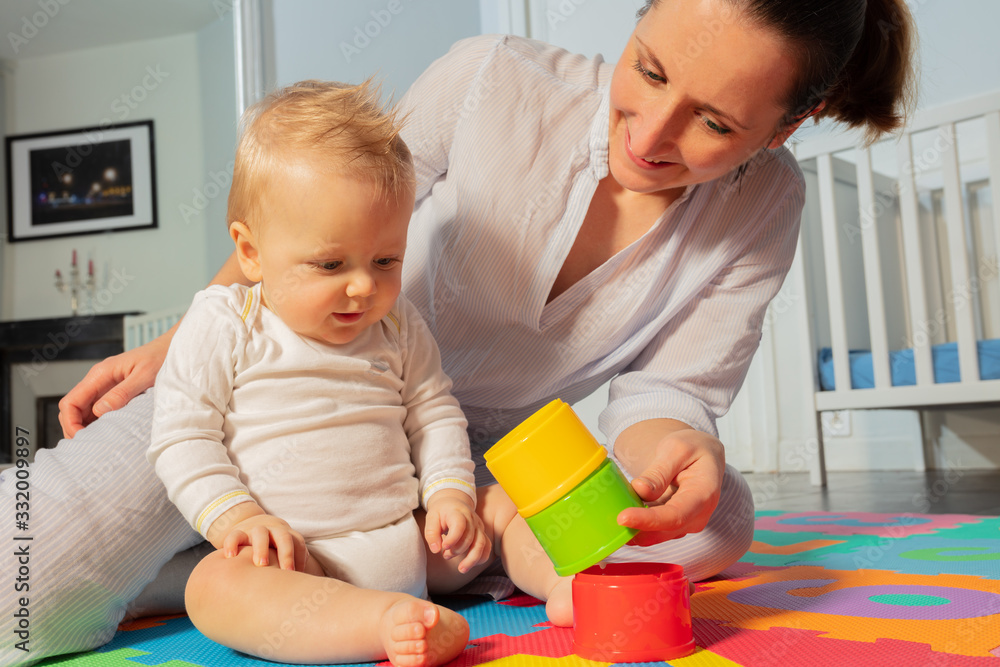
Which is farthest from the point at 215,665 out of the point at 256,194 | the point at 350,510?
the point at 256,194

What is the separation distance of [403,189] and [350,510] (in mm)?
272

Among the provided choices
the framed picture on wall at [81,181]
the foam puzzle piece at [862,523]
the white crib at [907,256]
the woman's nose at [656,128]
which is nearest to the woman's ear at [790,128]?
the woman's nose at [656,128]

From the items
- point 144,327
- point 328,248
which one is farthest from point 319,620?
point 144,327

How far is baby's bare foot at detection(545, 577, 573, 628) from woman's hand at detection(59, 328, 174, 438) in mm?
455

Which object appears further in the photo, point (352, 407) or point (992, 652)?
point (352, 407)

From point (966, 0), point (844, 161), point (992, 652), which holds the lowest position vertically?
point (992, 652)

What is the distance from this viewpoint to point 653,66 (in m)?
0.70

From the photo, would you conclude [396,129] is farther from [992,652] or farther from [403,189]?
[992,652]

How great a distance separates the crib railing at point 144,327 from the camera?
282 cm

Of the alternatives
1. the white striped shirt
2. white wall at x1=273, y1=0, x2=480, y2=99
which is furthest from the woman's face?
white wall at x1=273, y1=0, x2=480, y2=99

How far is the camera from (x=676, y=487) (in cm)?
64

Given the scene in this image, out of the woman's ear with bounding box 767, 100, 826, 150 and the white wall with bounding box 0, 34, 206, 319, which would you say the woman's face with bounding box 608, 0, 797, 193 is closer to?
the woman's ear with bounding box 767, 100, 826, 150

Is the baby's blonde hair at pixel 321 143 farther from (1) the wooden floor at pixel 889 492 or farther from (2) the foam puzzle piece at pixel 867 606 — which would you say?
(1) the wooden floor at pixel 889 492

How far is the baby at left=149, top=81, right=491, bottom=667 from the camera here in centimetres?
63
